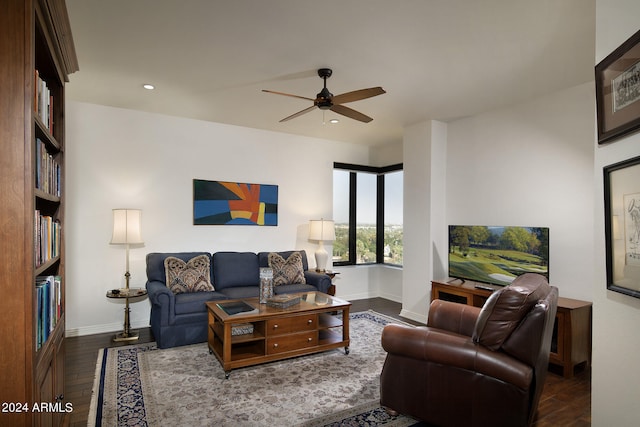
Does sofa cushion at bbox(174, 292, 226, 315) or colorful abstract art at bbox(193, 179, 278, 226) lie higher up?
colorful abstract art at bbox(193, 179, 278, 226)

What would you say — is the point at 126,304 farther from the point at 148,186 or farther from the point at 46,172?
the point at 46,172

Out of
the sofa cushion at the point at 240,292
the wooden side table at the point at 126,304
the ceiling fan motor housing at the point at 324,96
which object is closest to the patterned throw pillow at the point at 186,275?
the sofa cushion at the point at 240,292

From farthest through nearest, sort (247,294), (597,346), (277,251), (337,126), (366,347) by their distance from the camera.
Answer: (277,251), (337,126), (247,294), (366,347), (597,346)

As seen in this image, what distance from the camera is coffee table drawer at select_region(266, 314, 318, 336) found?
3326 mm

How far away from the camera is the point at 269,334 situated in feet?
10.9

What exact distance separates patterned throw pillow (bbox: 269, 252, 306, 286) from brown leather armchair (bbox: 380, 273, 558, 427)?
2.50 meters

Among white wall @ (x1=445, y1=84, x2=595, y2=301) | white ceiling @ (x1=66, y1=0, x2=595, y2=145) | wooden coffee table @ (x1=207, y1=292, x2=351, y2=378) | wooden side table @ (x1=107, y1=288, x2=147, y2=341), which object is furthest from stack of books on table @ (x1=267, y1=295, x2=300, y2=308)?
white wall @ (x1=445, y1=84, x2=595, y2=301)

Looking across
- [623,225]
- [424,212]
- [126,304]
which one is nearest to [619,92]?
[623,225]

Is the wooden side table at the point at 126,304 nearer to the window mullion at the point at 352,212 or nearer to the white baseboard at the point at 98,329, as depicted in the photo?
the white baseboard at the point at 98,329

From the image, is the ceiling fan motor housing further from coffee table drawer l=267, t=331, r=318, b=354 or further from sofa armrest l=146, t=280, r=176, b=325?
sofa armrest l=146, t=280, r=176, b=325

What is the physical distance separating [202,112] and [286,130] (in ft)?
4.30

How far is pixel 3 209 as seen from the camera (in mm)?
1247

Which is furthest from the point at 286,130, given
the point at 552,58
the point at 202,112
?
the point at 552,58

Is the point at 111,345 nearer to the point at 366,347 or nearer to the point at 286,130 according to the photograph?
the point at 366,347
